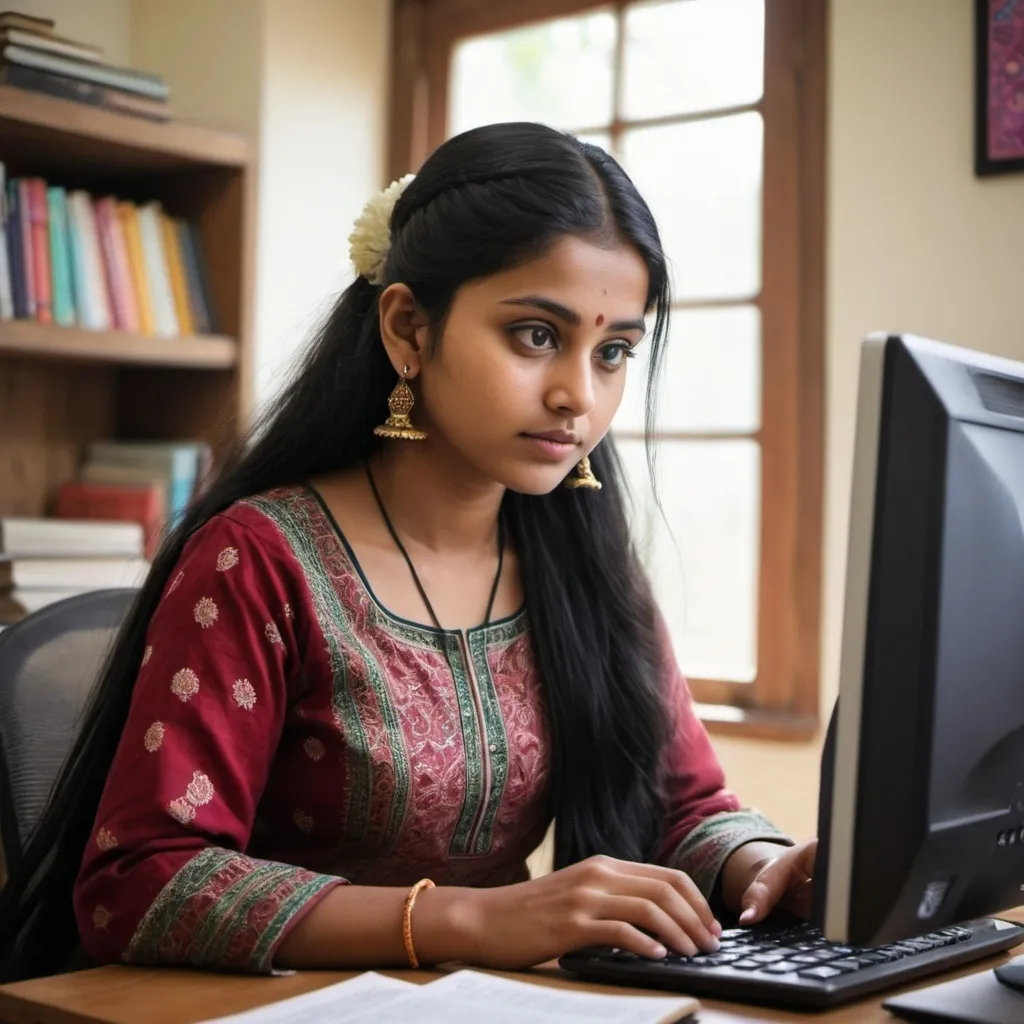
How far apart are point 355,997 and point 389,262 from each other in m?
0.77

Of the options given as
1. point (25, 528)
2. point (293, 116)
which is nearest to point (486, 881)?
point (25, 528)

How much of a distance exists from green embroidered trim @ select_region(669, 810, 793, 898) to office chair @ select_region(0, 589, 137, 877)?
62 cm

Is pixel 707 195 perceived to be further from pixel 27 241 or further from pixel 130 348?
pixel 27 241

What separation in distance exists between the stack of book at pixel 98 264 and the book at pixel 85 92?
0.52 ft

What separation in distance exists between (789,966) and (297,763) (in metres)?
0.51

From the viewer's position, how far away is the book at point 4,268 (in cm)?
237

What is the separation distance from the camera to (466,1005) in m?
0.87

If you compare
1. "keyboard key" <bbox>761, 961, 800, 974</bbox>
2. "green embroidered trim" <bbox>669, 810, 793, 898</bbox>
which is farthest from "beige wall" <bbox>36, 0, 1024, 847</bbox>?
"keyboard key" <bbox>761, 961, 800, 974</bbox>

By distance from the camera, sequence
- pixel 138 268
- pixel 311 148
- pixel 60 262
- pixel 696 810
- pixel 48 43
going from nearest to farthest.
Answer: pixel 696 810 → pixel 48 43 → pixel 60 262 → pixel 138 268 → pixel 311 148

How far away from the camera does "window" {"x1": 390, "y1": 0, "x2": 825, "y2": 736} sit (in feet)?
8.16

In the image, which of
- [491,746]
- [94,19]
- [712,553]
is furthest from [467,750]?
[94,19]

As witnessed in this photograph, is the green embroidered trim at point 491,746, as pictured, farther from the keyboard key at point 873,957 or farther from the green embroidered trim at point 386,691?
the keyboard key at point 873,957

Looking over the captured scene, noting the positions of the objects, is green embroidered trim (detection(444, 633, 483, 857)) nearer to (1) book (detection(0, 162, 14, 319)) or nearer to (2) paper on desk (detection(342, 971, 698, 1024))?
(2) paper on desk (detection(342, 971, 698, 1024))

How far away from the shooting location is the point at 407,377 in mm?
1399
